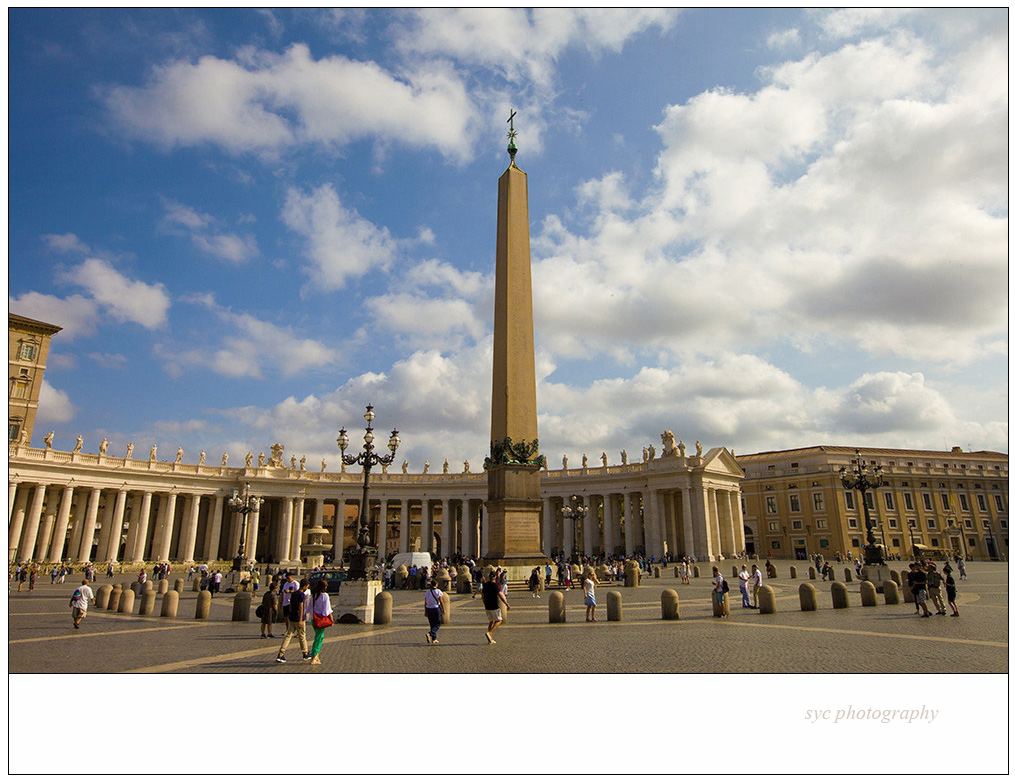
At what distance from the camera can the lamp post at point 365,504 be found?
1617 centimetres

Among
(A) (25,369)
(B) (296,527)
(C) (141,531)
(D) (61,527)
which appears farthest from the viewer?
(B) (296,527)

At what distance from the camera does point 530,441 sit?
74.7 feet

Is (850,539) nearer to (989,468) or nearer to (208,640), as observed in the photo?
(989,468)

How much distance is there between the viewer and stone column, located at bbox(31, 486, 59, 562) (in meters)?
53.4

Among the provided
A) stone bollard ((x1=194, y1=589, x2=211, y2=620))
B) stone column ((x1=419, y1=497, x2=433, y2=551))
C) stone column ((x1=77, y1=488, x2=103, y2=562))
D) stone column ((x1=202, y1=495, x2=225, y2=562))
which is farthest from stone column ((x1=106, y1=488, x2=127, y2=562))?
stone bollard ((x1=194, y1=589, x2=211, y2=620))

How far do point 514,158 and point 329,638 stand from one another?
67.7 ft

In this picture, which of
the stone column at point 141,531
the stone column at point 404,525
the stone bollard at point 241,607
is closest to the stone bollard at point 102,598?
the stone bollard at point 241,607

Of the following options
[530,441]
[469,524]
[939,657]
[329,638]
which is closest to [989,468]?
[469,524]

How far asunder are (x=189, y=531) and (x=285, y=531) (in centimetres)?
910

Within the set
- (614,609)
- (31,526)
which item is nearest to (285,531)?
(31,526)

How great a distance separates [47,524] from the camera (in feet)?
187

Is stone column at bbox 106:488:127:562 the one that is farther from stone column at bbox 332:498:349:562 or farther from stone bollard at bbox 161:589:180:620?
stone bollard at bbox 161:589:180:620

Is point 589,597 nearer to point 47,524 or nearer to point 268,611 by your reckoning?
point 268,611

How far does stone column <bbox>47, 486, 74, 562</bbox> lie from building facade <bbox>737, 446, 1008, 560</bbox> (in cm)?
6894
